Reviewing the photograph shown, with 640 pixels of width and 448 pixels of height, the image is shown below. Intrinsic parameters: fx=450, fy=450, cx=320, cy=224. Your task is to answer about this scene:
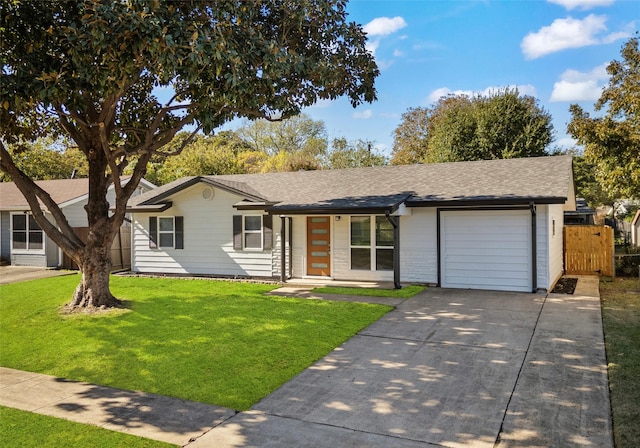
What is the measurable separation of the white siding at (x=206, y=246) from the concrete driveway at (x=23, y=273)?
363cm

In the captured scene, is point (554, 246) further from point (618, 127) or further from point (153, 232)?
point (153, 232)

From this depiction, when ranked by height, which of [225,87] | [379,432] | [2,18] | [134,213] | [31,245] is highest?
[2,18]

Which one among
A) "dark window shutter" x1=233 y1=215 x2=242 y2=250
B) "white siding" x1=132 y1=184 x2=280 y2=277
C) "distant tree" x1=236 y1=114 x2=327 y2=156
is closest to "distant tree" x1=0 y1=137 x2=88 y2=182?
"distant tree" x1=236 y1=114 x2=327 y2=156

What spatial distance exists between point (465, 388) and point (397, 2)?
10.8 meters

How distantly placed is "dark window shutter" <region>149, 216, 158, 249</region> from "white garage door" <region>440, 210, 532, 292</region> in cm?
994

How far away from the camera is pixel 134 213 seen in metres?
16.2

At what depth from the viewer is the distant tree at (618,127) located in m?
12.6

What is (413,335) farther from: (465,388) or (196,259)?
(196,259)

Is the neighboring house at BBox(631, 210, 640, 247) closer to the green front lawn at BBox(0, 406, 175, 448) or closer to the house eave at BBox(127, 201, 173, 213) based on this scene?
the house eave at BBox(127, 201, 173, 213)

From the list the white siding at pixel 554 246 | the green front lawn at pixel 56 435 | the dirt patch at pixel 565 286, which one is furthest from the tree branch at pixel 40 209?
the dirt patch at pixel 565 286

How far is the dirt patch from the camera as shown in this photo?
11703 millimetres

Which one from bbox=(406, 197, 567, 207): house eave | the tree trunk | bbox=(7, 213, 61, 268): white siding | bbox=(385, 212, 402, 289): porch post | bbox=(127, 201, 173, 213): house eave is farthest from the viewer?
bbox=(7, 213, 61, 268): white siding

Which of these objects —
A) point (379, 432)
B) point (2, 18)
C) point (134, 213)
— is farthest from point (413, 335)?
point (134, 213)

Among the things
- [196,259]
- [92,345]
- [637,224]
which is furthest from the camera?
[637,224]
